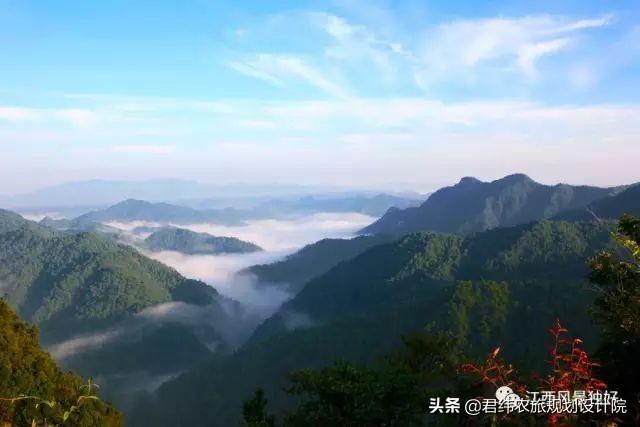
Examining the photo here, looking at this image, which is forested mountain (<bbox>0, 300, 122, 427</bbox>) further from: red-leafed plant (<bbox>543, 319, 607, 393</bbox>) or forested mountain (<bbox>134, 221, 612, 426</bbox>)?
forested mountain (<bbox>134, 221, 612, 426</bbox>)

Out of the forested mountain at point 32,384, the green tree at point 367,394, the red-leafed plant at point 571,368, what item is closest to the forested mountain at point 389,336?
the forested mountain at point 32,384

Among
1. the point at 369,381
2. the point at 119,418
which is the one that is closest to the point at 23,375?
the point at 119,418

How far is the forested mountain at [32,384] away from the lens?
45972 millimetres

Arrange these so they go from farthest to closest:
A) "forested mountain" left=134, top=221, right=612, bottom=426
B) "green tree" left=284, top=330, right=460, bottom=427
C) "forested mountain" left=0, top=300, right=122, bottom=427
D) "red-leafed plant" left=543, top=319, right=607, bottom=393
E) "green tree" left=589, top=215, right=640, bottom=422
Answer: "forested mountain" left=134, top=221, right=612, bottom=426, "forested mountain" left=0, top=300, right=122, bottom=427, "green tree" left=589, top=215, right=640, bottom=422, "green tree" left=284, top=330, right=460, bottom=427, "red-leafed plant" left=543, top=319, right=607, bottom=393

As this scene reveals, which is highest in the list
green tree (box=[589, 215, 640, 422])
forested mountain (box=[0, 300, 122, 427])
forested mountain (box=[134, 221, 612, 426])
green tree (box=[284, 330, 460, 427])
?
green tree (box=[589, 215, 640, 422])

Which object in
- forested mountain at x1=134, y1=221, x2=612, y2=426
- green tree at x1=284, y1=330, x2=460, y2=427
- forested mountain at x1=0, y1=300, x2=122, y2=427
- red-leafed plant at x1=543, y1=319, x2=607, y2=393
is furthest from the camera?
forested mountain at x1=134, y1=221, x2=612, y2=426

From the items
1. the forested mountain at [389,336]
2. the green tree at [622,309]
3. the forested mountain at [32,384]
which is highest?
the green tree at [622,309]

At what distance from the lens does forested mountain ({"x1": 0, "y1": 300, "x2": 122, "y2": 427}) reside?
46.0m

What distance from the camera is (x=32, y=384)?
53188 millimetres

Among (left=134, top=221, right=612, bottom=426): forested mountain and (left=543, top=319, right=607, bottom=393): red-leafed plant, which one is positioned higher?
(left=543, top=319, right=607, bottom=393): red-leafed plant

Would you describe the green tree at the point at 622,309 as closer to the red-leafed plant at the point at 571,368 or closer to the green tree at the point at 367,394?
the green tree at the point at 367,394

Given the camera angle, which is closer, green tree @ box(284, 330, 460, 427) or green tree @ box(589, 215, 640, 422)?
green tree @ box(284, 330, 460, 427)

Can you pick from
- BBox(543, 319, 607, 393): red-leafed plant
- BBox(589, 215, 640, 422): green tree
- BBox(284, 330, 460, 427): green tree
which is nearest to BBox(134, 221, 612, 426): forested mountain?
BBox(589, 215, 640, 422): green tree

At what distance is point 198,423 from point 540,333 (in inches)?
4389
